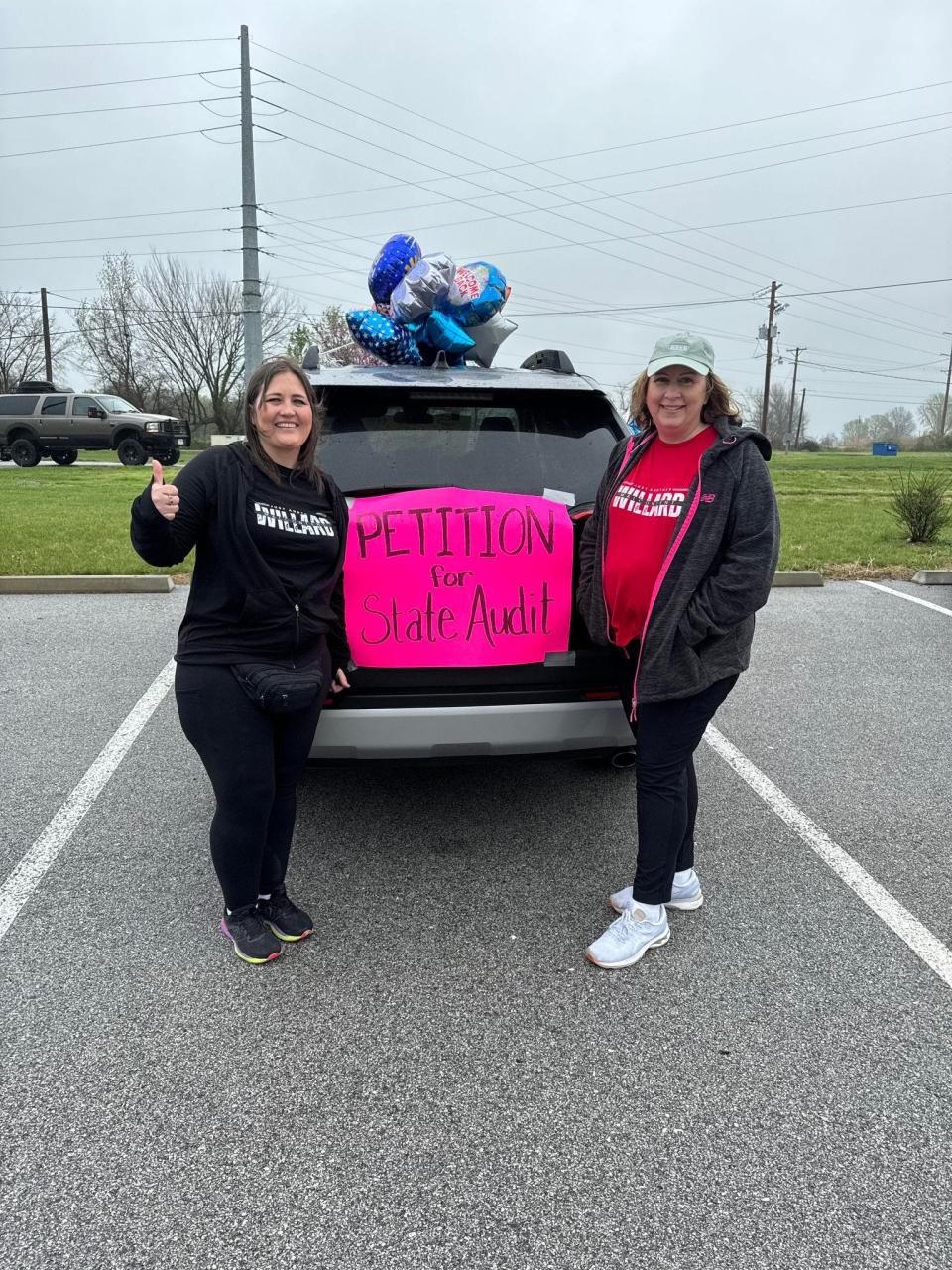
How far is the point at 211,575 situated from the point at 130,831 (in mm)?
1595

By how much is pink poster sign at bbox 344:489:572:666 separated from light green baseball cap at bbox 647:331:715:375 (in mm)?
623

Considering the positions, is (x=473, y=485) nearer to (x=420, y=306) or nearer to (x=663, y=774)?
(x=663, y=774)

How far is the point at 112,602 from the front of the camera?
7793 mm

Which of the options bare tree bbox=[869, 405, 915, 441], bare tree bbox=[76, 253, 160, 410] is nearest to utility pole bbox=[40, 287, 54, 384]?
bare tree bbox=[76, 253, 160, 410]

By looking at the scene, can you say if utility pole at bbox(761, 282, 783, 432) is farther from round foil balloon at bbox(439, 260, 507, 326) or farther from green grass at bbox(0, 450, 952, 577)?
round foil balloon at bbox(439, 260, 507, 326)

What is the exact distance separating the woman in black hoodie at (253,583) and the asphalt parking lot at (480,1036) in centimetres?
49

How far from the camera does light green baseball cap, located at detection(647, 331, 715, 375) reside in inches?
99.4

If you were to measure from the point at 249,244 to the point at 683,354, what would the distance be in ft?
70.4

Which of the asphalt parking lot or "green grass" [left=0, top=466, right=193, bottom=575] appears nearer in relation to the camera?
the asphalt parking lot

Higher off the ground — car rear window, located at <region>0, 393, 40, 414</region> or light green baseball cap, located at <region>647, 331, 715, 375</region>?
Result: car rear window, located at <region>0, 393, 40, 414</region>

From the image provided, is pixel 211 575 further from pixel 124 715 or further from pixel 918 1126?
pixel 124 715

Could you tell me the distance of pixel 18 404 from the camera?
84.9 feet

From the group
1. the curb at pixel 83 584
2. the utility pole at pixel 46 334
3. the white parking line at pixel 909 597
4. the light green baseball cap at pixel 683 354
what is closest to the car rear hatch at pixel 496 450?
the light green baseball cap at pixel 683 354

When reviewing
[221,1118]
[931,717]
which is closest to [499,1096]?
[221,1118]
